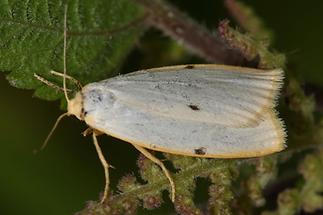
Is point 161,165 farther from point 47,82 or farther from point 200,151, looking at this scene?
point 47,82

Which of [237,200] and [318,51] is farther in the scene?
[318,51]

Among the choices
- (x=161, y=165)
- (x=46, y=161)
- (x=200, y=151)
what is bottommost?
(x=46, y=161)

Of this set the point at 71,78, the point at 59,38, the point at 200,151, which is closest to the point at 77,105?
the point at 71,78

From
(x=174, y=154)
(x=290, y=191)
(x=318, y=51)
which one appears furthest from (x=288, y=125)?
(x=318, y=51)

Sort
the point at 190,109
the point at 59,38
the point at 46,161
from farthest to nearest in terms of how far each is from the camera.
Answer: the point at 46,161
the point at 59,38
the point at 190,109

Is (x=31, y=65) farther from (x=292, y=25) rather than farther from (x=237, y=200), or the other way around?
(x=292, y=25)

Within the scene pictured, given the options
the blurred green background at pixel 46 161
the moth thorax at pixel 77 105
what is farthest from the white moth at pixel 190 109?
the blurred green background at pixel 46 161

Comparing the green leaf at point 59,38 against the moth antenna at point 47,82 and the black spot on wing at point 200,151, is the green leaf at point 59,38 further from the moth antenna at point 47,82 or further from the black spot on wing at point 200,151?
the black spot on wing at point 200,151

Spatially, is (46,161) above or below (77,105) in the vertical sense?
below
